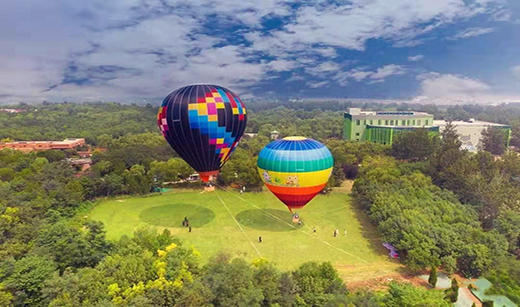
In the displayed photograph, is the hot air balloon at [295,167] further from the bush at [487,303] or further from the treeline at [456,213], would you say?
→ the bush at [487,303]

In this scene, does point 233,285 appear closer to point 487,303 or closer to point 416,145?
point 487,303

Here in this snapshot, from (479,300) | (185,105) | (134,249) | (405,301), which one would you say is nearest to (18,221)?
(134,249)

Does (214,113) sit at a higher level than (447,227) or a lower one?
higher

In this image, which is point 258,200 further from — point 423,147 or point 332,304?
point 423,147

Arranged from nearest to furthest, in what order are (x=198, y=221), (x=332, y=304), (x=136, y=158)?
(x=332, y=304) → (x=198, y=221) → (x=136, y=158)

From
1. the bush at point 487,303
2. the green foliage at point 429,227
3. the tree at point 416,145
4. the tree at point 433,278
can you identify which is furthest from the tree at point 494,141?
the bush at point 487,303

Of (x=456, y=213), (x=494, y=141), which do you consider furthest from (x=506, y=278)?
(x=494, y=141)

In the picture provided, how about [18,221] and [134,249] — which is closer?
[134,249]
